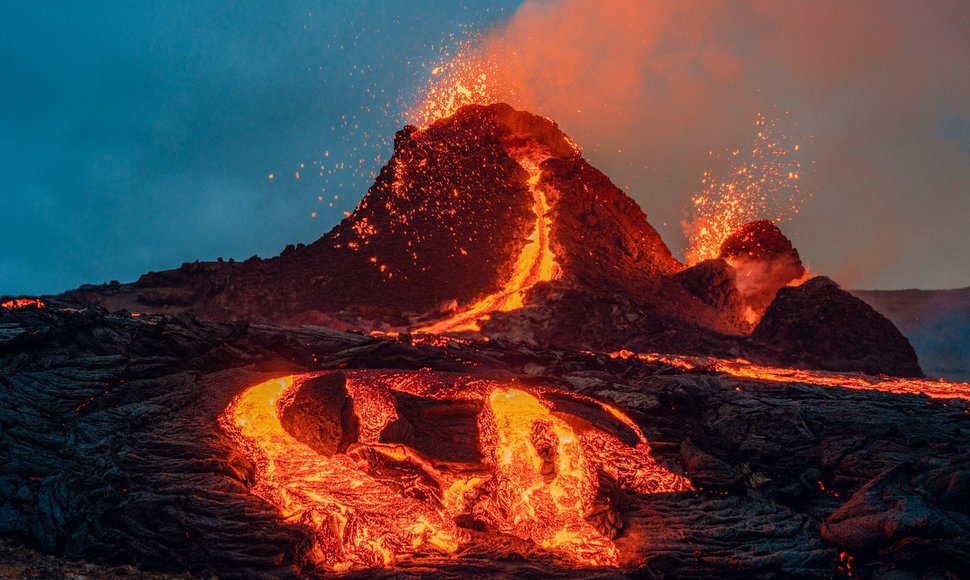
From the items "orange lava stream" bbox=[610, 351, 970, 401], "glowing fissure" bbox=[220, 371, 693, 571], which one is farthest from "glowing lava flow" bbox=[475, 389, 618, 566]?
"orange lava stream" bbox=[610, 351, 970, 401]

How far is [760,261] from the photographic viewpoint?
47.1 metres

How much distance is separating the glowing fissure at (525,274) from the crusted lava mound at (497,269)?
0.15m

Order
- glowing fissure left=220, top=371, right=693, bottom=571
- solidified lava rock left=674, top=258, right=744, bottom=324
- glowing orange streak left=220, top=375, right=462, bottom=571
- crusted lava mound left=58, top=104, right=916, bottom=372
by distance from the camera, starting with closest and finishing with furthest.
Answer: glowing orange streak left=220, top=375, right=462, bottom=571 < glowing fissure left=220, top=371, right=693, bottom=571 < crusted lava mound left=58, top=104, right=916, bottom=372 < solidified lava rock left=674, top=258, right=744, bottom=324

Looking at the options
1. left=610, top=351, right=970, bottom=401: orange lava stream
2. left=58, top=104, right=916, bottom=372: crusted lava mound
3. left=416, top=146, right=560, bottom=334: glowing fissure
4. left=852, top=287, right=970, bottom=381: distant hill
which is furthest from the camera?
left=852, top=287, right=970, bottom=381: distant hill

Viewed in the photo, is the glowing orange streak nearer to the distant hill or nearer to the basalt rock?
the basalt rock

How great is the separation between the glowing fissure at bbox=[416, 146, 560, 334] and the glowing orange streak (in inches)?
789

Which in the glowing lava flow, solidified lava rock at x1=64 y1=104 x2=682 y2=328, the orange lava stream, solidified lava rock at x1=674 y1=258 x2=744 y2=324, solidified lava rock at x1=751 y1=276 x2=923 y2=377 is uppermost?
solidified lava rock at x1=64 y1=104 x2=682 y2=328

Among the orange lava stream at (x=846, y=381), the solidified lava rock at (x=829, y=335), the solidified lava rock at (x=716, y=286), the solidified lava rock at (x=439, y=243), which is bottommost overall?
the orange lava stream at (x=846, y=381)

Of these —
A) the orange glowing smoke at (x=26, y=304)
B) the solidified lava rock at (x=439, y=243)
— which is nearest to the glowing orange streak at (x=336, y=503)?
the orange glowing smoke at (x=26, y=304)

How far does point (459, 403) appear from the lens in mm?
11383

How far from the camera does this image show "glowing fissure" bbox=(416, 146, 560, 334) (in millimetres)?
32847

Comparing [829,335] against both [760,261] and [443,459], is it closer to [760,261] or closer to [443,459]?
[760,261]

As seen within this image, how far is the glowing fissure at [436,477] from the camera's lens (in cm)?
827

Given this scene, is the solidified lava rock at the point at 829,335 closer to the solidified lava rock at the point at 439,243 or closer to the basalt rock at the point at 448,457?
the solidified lava rock at the point at 439,243
